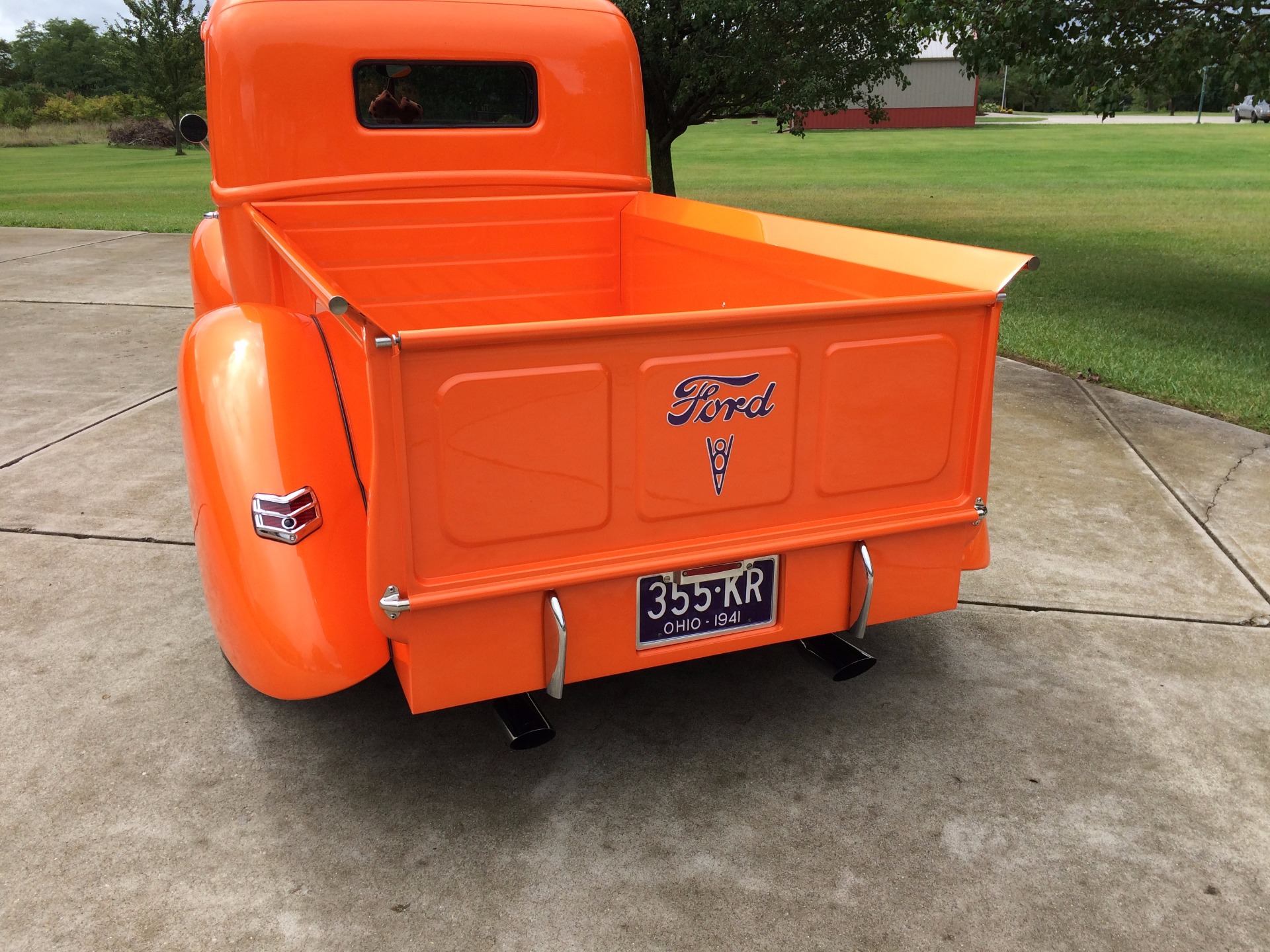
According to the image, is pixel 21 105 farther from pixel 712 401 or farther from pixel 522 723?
pixel 712 401

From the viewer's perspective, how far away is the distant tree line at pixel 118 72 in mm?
38531

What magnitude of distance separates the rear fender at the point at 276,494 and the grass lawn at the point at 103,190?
11575 millimetres

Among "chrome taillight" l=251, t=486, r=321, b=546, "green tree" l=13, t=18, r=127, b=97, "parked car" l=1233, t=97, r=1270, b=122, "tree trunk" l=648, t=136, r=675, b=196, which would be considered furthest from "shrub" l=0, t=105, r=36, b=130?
"parked car" l=1233, t=97, r=1270, b=122

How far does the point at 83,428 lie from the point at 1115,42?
7.70 meters

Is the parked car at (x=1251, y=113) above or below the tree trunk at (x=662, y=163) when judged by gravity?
above

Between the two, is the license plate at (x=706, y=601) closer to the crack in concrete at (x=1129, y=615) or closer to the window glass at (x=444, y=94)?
the crack in concrete at (x=1129, y=615)

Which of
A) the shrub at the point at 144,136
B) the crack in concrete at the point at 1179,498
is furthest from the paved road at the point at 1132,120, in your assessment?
the crack in concrete at the point at 1179,498

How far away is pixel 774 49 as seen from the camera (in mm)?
12031

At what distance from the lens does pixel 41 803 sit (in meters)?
2.68

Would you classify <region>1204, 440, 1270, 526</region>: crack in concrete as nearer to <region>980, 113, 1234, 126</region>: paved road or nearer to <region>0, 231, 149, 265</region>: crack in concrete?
<region>0, 231, 149, 265</region>: crack in concrete

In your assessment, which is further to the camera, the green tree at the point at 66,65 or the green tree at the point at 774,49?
the green tree at the point at 66,65

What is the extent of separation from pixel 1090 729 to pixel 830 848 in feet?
3.26

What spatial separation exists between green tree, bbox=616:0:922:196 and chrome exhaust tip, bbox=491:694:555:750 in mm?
9972

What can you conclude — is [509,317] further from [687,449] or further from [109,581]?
[687,449]
